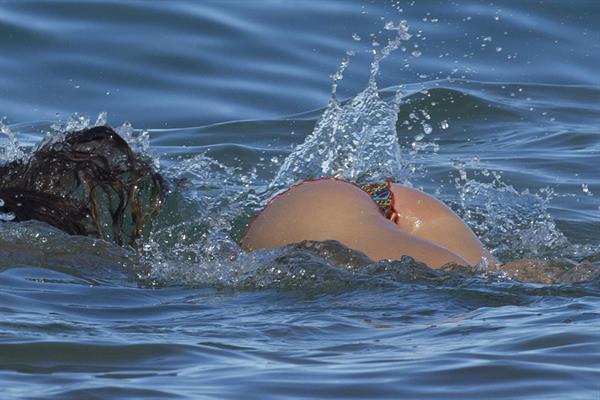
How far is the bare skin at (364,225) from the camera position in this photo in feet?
17.1

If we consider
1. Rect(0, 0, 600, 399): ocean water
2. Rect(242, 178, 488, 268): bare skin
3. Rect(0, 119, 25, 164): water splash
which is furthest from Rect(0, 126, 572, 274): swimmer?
Rect(0, 119, 25, 164): water splash

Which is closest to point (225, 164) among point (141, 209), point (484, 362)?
point (141, 209)

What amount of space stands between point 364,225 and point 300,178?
241cm

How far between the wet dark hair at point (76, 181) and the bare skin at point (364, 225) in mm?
541

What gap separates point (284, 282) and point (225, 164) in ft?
10.5

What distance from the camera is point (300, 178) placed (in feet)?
25.1

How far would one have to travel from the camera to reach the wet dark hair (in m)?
5.55

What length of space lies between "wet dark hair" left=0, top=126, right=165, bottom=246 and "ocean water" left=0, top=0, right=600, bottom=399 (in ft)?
0.43

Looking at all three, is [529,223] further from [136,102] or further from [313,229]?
[136,102]

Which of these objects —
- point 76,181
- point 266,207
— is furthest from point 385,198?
point 76,181

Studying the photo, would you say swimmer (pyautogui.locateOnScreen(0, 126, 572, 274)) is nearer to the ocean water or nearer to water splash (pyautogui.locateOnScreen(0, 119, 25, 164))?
the ocean water

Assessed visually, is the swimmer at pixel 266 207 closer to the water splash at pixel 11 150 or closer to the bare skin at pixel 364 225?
the bare skin at pixel 364 225

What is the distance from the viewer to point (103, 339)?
446cm

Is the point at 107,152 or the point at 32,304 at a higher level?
the point at 107,152
